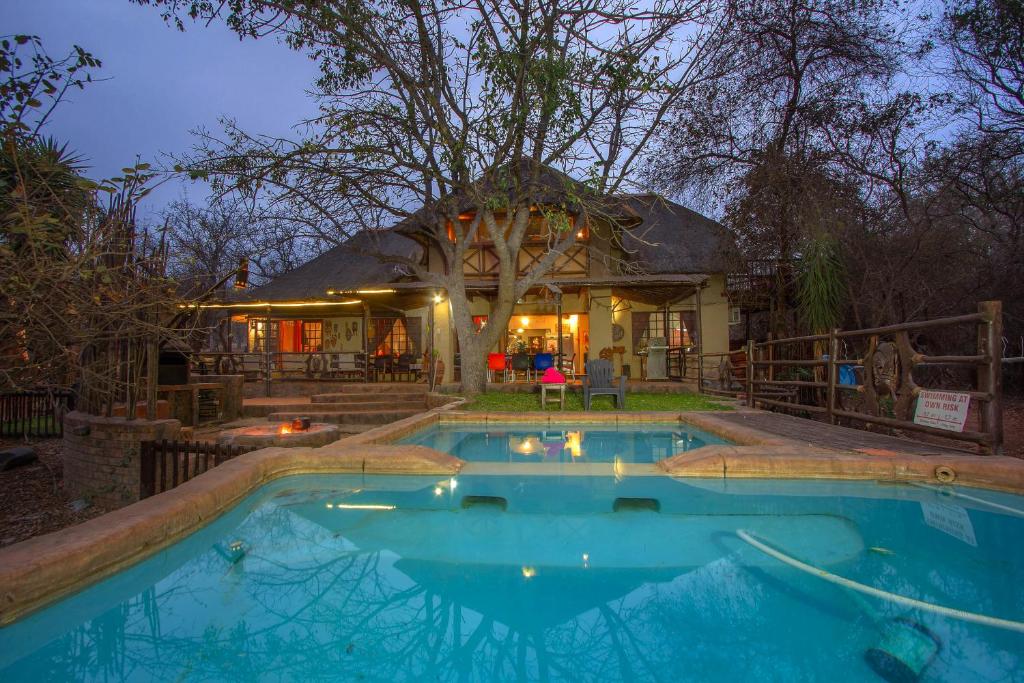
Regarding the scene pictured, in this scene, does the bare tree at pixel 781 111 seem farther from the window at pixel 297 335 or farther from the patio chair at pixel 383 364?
the window at pixel 297 335

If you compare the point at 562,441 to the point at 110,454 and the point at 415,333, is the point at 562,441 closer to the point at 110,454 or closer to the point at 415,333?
the point at 110,454

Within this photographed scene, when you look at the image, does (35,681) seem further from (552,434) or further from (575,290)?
(575,290)

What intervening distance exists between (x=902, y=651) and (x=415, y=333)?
15.2 metres

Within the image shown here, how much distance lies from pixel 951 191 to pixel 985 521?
42.3ft

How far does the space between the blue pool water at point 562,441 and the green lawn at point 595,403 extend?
0.89m

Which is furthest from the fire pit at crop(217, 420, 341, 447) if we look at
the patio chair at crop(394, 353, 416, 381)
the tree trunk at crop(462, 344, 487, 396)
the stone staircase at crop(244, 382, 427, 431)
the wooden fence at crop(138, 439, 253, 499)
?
the patio chair at crop(394, 353, 416, 381)

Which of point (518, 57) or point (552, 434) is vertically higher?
point (518, 57)

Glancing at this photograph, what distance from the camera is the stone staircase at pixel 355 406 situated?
404 inches

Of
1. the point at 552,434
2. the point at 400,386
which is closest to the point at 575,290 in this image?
the point at 400,386

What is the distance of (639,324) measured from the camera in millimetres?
15242

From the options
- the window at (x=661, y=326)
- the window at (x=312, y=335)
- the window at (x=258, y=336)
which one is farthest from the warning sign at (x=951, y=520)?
the window at (x=258, y=336)

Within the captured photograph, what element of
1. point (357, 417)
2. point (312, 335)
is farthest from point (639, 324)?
point (312, 335)

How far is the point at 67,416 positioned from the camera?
287 inches

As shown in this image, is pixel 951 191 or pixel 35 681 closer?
pixel 35 681
